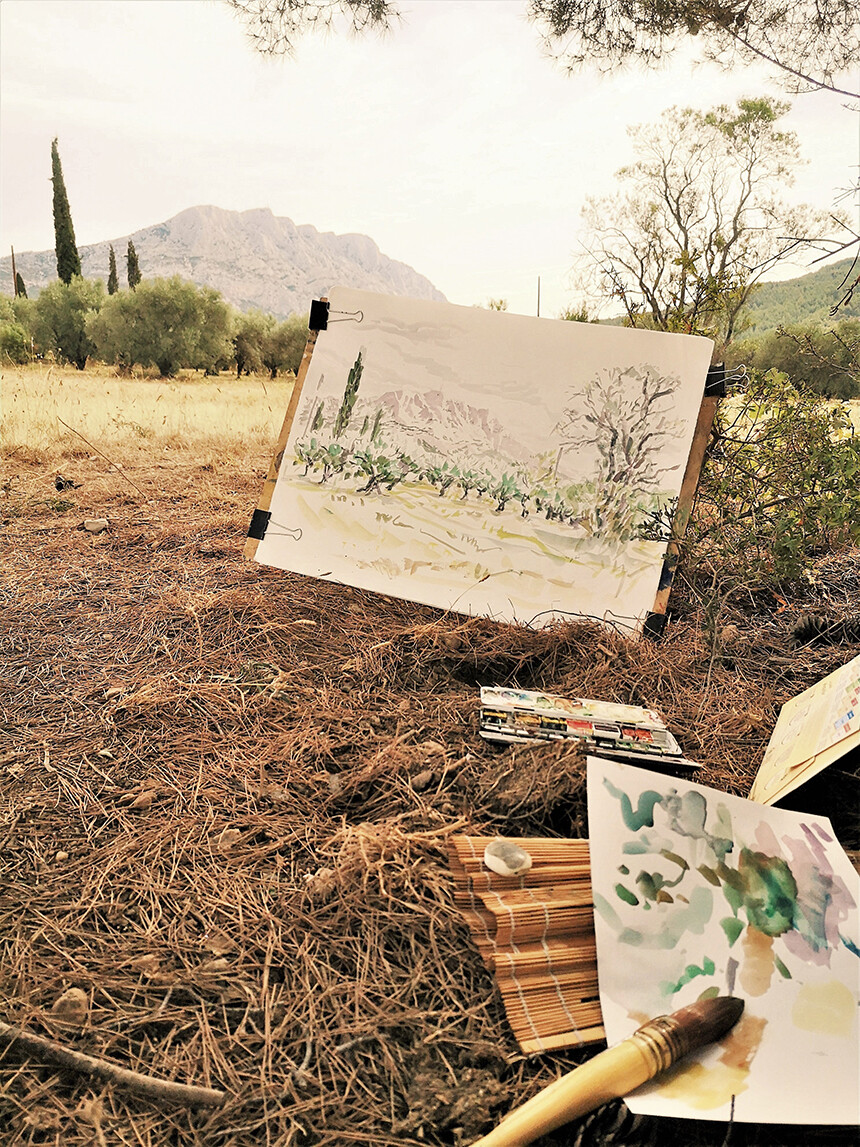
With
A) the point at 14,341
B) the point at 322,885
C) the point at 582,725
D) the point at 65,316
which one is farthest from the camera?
the point at 65,316

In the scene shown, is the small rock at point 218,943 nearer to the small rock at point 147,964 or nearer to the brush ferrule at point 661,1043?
the small rock at point 147,964

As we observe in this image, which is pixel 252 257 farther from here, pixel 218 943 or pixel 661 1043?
pixel 661 1043

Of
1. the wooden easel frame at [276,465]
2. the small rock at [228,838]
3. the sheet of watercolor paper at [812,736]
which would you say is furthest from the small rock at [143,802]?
the sheet of watercolor paper at [812,736]

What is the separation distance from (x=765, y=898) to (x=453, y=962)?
64cm

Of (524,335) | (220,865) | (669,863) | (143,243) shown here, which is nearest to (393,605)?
(524,335)

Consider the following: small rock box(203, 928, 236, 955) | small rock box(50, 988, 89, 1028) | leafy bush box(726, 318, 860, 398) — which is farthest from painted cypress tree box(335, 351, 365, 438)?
leafy bush box(726, 318, 860, 398)

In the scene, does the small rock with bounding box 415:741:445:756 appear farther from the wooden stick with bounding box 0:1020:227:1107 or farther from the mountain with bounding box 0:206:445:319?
the mountain with bounding box 0:206:445:319

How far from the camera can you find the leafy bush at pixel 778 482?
286 cm

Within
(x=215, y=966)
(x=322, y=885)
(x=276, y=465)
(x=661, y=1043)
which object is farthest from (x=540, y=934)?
(x=276, y=465)

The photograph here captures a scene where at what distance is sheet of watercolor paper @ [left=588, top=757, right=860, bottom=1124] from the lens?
4.16 feet

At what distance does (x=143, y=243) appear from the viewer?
35000mm

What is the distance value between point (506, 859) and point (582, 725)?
2.20ft

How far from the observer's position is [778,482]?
10.5 feet

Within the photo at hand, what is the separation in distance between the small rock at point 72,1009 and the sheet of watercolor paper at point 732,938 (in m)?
0.95
